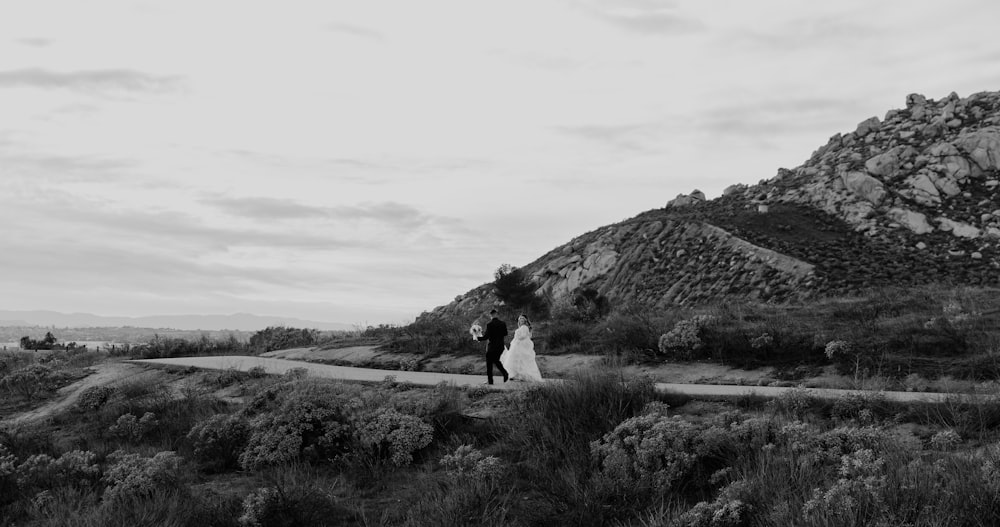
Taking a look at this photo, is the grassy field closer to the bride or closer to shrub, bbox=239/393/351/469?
shrub, bbox=239/393/351/469

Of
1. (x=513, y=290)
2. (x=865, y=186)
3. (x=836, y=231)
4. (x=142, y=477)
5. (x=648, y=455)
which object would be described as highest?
(x=865, y=186)

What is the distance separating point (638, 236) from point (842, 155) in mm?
21328

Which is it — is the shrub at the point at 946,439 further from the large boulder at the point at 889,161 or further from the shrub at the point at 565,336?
the large boulder at the point at 889,161

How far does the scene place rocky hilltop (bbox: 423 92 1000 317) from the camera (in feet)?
129

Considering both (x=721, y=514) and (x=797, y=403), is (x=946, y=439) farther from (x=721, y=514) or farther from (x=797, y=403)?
(x=721, y=514)

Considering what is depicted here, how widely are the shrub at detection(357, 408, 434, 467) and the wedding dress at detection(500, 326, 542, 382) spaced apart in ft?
16.2

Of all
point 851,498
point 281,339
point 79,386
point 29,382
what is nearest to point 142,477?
point 851,498

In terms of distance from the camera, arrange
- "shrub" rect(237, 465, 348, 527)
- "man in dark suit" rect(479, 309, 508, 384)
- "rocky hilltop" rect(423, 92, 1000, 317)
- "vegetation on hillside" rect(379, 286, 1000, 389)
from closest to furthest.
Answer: "shrub" rect(237, 465, 348, 527)
"vegetation on hillside" rect(379, 286, 1000, 389)
"man in dark suit" rect(479, 309, 508, 384)
"rocky hilltop" rect(423, 92, 1000, 317)

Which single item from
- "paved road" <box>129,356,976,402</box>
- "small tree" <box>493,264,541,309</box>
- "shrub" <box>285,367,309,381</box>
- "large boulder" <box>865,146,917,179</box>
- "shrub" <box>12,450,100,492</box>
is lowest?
"shrub" <box>12,450,100,492</box>

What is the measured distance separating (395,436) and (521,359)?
5.74 meters

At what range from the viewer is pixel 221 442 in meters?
11.3

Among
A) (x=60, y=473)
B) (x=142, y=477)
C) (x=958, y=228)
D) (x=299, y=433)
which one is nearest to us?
(x=142, y=477)

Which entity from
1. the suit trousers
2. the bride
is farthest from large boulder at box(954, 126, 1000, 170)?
the suit trousers

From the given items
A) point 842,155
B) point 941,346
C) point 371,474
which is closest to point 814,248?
point 842,155
